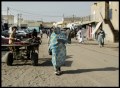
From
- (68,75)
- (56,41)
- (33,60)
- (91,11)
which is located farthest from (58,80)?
(91,11)

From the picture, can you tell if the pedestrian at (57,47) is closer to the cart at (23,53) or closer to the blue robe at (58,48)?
the blue robe at (58,48)

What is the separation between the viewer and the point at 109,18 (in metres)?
48.0

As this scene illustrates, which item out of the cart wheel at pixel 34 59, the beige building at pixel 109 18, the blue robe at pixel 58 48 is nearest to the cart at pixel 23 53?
the cart wheel at pixel 34 59

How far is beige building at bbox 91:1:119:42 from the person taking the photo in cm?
4438

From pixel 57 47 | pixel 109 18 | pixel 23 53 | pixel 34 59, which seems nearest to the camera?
pixel 57 47

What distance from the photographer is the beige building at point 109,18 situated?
44.4 metres

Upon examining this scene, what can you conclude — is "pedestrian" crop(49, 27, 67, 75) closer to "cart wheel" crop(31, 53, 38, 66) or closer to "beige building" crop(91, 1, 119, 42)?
"cart wheel" crop(31, 53, 38, 66)

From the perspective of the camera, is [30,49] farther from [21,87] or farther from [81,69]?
[21,87]

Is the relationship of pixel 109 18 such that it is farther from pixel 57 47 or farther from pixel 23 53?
pixel 57 47

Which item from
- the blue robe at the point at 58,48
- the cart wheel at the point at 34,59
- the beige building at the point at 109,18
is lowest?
the cart wheel at the point at 34,59

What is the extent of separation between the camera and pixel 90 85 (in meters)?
10.2

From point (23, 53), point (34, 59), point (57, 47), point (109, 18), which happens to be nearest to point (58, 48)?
point (57, 47)

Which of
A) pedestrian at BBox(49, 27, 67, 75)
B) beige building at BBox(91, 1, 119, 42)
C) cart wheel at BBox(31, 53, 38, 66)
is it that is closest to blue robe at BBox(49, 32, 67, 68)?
pedestrian at BBox(49, 27, 67, 75)

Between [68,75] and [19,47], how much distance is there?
4.68m
